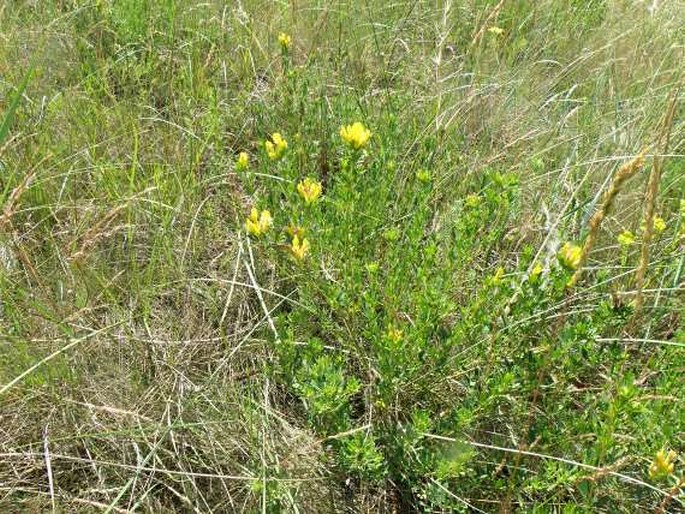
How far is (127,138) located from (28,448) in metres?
1.09

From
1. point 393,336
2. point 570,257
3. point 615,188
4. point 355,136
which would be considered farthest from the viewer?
point 355,136

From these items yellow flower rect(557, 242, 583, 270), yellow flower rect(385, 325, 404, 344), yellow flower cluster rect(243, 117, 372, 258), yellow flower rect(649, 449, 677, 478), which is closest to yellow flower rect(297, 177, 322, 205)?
yellow flower cluster rect(243, 117, 372, 258)

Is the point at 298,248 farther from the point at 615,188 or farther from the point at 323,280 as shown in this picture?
the point at 615,188

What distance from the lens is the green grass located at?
1.36m

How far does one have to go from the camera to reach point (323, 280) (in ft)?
5.01

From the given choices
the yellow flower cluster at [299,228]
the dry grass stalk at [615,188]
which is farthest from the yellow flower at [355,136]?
the dry grass stalk at [615,188]

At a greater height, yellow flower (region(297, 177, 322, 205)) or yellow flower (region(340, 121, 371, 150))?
yellow flower (region(340, 121, 371, 150))

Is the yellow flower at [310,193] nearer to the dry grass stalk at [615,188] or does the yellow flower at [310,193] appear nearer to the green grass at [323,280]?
the green grass at [323,280]

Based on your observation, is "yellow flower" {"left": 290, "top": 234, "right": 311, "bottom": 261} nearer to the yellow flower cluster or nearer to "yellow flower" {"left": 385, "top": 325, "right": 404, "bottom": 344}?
the yellow flower cluster

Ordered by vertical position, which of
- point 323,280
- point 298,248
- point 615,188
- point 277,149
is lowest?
point 323,280

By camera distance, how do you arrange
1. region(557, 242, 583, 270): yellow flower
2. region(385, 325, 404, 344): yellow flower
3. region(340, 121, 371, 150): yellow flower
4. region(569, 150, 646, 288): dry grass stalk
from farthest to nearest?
region(340, 121, 371, 150): yellow flower, region(385, 325, 404, 344): yellow flower, region(557, 242, 583, 270): yellow flower, region(569, 150, 646, 288): dry grass stalk

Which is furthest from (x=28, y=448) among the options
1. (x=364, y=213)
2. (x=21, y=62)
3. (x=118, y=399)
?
(x=21, y=62)

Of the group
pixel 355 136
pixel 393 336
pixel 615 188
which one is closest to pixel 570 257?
pixel 615 188

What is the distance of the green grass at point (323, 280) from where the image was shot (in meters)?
1.36
